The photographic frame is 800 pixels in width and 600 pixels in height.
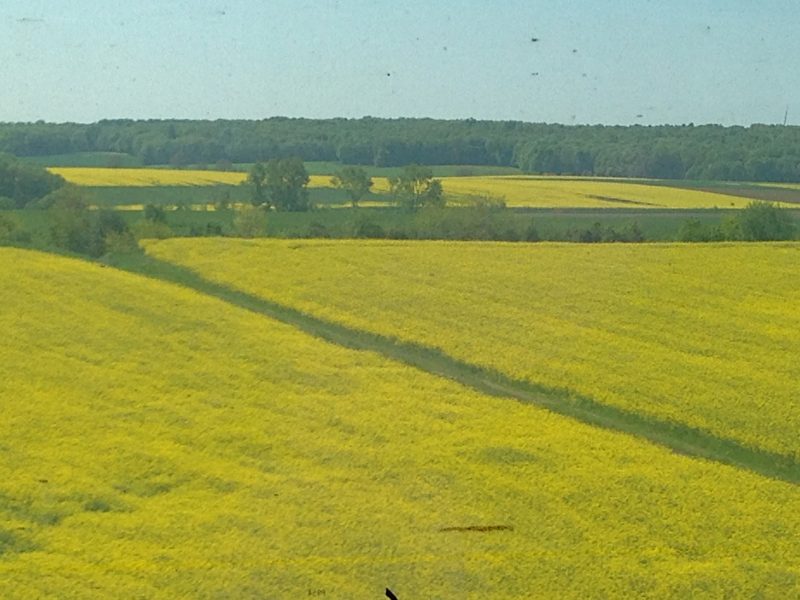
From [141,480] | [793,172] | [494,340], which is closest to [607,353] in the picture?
[494,340]

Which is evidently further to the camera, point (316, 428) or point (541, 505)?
point (316, 428)

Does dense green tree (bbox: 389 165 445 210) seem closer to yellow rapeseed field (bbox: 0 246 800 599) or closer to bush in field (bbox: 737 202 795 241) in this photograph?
bush in field (bbox: 737 202 795 241)

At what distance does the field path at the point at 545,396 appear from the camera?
26.1 meters

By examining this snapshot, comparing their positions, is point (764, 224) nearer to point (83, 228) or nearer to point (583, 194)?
point (583, 194)

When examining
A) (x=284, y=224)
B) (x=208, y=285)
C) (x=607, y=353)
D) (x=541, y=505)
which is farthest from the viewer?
Answer: (x=284, y=224)

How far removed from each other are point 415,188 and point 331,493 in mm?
58245

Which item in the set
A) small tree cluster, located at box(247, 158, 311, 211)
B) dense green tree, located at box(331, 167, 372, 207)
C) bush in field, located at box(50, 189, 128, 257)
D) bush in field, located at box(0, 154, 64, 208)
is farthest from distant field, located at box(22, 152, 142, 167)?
bush in field, located at box(50, 189, 128, 257)

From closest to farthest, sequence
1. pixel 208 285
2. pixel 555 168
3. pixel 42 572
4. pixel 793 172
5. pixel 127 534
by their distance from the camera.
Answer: pixel 42 572 < pixel 127 534 < pixel 208 285 < pixel 793 172 < pixel 555 168

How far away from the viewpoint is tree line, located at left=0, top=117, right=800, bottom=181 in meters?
92.9

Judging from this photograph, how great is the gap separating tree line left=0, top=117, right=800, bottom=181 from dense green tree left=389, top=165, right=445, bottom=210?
11458 mm

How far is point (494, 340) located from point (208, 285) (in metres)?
15.8

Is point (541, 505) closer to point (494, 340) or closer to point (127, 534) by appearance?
point (127, 534)

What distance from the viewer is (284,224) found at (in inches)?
2776

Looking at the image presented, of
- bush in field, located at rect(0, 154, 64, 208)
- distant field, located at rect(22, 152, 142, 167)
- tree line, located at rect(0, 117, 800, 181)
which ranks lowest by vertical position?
bush in field, located at rect(0, 154, 64, 208)
